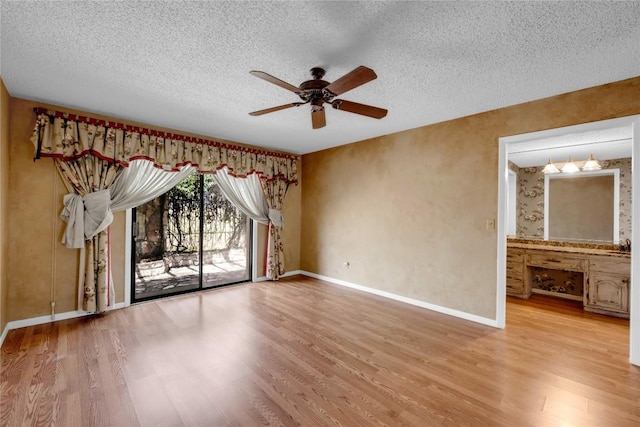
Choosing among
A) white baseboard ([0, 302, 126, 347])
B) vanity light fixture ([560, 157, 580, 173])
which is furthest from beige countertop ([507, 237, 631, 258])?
white baseboard ([0, 302, 126, 347])

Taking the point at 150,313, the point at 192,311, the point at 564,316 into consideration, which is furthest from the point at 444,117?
the point at 150,313

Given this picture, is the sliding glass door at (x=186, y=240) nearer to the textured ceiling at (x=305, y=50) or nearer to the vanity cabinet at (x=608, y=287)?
the textured ceiling at (x=305, y=50)

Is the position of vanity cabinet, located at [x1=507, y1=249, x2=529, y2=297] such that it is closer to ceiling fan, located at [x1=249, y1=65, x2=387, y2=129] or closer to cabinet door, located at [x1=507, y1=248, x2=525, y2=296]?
cabinet door, located at [x1=507, y1=248, x2=525, y2=296]

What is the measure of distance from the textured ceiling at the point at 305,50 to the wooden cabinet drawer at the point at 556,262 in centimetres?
253

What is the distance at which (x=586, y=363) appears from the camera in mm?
2412

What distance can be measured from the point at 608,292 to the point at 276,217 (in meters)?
4.90

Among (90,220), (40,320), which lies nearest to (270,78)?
(90,220)

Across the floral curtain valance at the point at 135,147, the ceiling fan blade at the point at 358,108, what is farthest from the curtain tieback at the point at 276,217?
the ceiling fan blade at the point at 358,108

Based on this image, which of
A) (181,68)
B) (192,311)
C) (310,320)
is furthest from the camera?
(192,311)

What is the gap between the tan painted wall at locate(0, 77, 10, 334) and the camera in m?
2.67

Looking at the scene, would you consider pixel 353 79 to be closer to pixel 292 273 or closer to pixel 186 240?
pixel 186 240

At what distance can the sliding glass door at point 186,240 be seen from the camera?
13.4 ft

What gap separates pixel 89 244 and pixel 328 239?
3.51 m

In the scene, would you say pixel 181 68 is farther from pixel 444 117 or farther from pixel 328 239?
pixel 328 239
